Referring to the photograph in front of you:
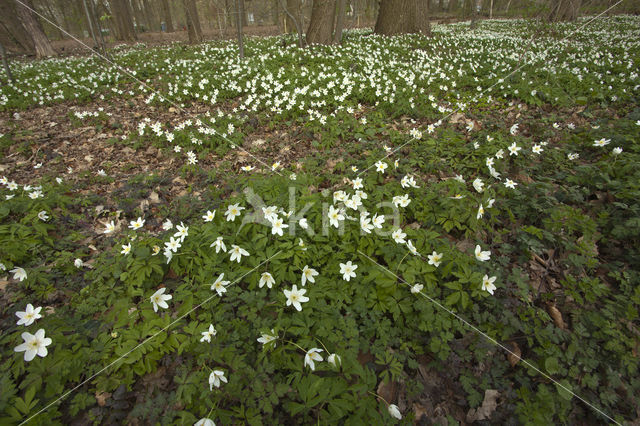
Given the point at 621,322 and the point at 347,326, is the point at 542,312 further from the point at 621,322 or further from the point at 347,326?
the point at 347,326

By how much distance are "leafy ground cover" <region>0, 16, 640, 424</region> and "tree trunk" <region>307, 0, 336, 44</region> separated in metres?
7.38

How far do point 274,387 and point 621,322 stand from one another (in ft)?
8.36

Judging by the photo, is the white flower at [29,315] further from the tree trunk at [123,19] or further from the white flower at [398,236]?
the tree trunk at [123,19]

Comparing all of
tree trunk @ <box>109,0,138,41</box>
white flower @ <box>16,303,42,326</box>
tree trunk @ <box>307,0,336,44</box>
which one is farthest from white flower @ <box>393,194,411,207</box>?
Result: tree trunk @ <box>109,0,138,41</box>

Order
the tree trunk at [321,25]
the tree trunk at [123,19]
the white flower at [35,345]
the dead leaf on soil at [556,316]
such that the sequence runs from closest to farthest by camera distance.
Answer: the white flower at [35,345] < the dead leaf on soil at [556,316] < the tree trunk at [321,25] < the tree trunk at [123,19]

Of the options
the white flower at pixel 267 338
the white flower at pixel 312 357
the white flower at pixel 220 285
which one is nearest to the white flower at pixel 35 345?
the white flower at pixel 220 285

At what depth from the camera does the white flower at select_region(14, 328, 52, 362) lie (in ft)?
5.82

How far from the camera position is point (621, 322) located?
201 centimetres

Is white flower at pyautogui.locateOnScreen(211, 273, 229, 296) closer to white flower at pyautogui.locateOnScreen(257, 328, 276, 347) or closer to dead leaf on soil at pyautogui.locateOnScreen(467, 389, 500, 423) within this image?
white flower at pyautogui.locateOnScreen(257, 328, 276, 347)

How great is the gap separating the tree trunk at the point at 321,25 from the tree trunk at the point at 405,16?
2.94 meters

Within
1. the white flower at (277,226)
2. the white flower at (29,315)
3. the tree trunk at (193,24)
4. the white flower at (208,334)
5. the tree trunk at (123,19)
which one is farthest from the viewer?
the tree trunk at (123,19)

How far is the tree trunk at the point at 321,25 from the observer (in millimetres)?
9883
